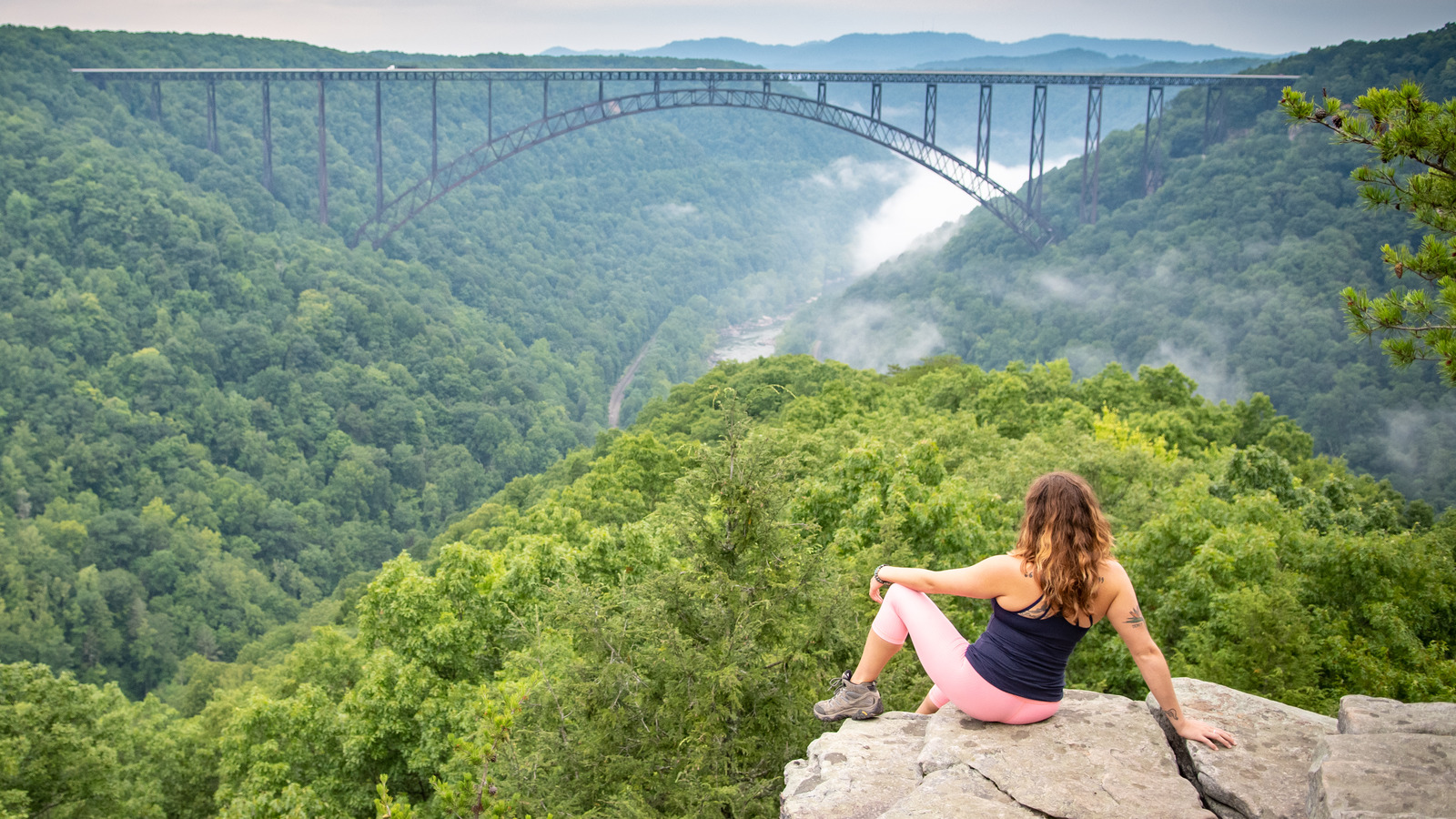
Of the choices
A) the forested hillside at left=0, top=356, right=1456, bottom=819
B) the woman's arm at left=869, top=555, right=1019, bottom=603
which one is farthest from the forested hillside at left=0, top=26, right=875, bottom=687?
the woman's arm at left=869, top=555, right=1019, bottom=603

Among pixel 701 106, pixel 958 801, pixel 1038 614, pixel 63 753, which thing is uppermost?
pixel 701 106

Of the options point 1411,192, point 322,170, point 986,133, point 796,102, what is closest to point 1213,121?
point 986,133

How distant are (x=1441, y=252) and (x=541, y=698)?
660cm

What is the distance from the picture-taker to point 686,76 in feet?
190

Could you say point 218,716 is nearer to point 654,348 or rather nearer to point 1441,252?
point 1441,252

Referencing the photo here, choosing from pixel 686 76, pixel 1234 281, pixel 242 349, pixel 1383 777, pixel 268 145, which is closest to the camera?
pixel 1383 777

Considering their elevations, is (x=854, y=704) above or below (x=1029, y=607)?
below

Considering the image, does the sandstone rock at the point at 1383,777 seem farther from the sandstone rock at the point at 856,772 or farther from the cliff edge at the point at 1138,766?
the sandstone rock at the point at 856,772

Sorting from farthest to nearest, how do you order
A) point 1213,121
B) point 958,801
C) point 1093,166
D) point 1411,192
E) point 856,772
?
point 1213,121 → point 1093,166 → point 1411,192 → point 856,772 → point 958,801

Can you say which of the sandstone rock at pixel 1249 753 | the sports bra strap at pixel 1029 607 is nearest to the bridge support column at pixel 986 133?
the sandstone rock at pixel 1249 753

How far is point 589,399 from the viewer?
7938 cm

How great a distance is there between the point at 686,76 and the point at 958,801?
190 feet

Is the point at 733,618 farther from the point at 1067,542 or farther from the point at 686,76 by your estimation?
the point at 686,76

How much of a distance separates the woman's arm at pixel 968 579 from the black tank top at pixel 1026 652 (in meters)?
0.14
